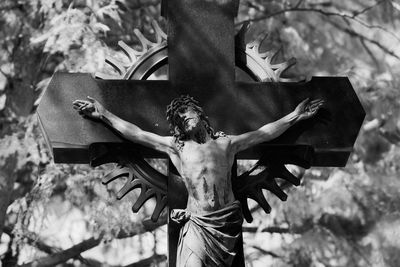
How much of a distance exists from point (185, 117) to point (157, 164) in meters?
5.79

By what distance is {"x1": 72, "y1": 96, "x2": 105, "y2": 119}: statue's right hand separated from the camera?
6.36m

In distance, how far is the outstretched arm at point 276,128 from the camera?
6227mm

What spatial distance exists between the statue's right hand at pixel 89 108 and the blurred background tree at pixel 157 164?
15.8 ft

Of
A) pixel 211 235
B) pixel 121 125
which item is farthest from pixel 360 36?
pixel 211 235

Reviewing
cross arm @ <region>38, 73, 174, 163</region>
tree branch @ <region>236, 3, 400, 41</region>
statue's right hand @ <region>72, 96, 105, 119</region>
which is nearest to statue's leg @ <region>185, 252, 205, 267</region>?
cross arm @ <region>38, 73, 174, 163</region>

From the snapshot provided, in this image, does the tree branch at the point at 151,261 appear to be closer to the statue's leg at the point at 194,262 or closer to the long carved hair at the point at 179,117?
the long carved hair at the point at 179,117

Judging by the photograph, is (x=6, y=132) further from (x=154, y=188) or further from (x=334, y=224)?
(x=154, y=188)

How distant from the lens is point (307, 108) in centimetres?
654

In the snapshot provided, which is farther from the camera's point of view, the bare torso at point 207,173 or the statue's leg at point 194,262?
the bare torso at point 207,173

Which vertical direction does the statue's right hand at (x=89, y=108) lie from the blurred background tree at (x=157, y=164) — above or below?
below

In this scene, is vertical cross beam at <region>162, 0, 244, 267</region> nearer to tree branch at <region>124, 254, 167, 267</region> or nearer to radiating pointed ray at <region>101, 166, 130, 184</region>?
radiating pointed ray at <region>101, 166, 130, 184</region>

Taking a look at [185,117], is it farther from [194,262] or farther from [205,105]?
[194,262]

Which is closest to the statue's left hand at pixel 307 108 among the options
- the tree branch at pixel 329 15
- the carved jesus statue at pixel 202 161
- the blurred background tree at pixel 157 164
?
the carved jesus statue at pixel 202 161

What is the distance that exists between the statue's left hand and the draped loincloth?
95cm
